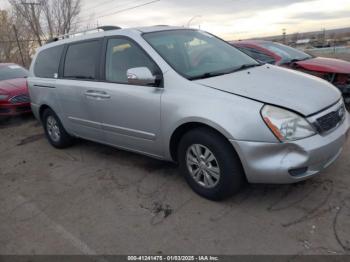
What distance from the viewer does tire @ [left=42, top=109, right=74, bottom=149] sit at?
520 centimetres

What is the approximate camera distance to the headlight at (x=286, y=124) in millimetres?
2709

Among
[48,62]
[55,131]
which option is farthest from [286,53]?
[55,131]

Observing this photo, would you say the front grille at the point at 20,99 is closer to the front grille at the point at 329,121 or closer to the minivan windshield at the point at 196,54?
the minivan windshield at the point at 196,54

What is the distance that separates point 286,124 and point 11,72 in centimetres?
828

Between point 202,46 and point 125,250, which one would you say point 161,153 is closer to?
point 125,250

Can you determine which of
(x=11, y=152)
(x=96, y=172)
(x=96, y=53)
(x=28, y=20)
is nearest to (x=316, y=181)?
(x=96, y=172)

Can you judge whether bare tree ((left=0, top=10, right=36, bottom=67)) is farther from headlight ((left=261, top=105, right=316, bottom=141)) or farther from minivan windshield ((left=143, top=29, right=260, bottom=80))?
headlight ((left=261, top=105, right=316, bottom=141))

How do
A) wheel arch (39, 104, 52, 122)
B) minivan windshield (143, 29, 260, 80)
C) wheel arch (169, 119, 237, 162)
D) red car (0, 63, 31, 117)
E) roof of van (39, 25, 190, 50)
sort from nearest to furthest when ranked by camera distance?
wheel arch (169, 119, 237, 162) < minivan windshield (143, 29, 260, 80) < roof of van (39, 25, 190, 50) < wheel arch (39, 104, 52, 122) < red car (0, 63, 31, 117)

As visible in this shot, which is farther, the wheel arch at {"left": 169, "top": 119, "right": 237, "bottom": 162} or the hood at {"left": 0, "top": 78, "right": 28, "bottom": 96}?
the hood at {"left": 0, "top": 78, "right": 28, "bottom": 96}

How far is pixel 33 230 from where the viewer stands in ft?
10.2

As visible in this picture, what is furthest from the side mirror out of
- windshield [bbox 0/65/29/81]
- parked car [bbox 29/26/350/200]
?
windshield [bbox 0/65/29/81]

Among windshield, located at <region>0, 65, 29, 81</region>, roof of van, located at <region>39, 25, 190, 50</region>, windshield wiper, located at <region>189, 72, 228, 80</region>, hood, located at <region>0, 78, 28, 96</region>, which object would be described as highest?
roof of van, located at <region>39, 25, 190, 50</region>

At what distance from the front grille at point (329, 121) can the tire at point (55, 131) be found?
12.5 ft

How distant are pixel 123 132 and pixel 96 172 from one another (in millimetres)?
788
